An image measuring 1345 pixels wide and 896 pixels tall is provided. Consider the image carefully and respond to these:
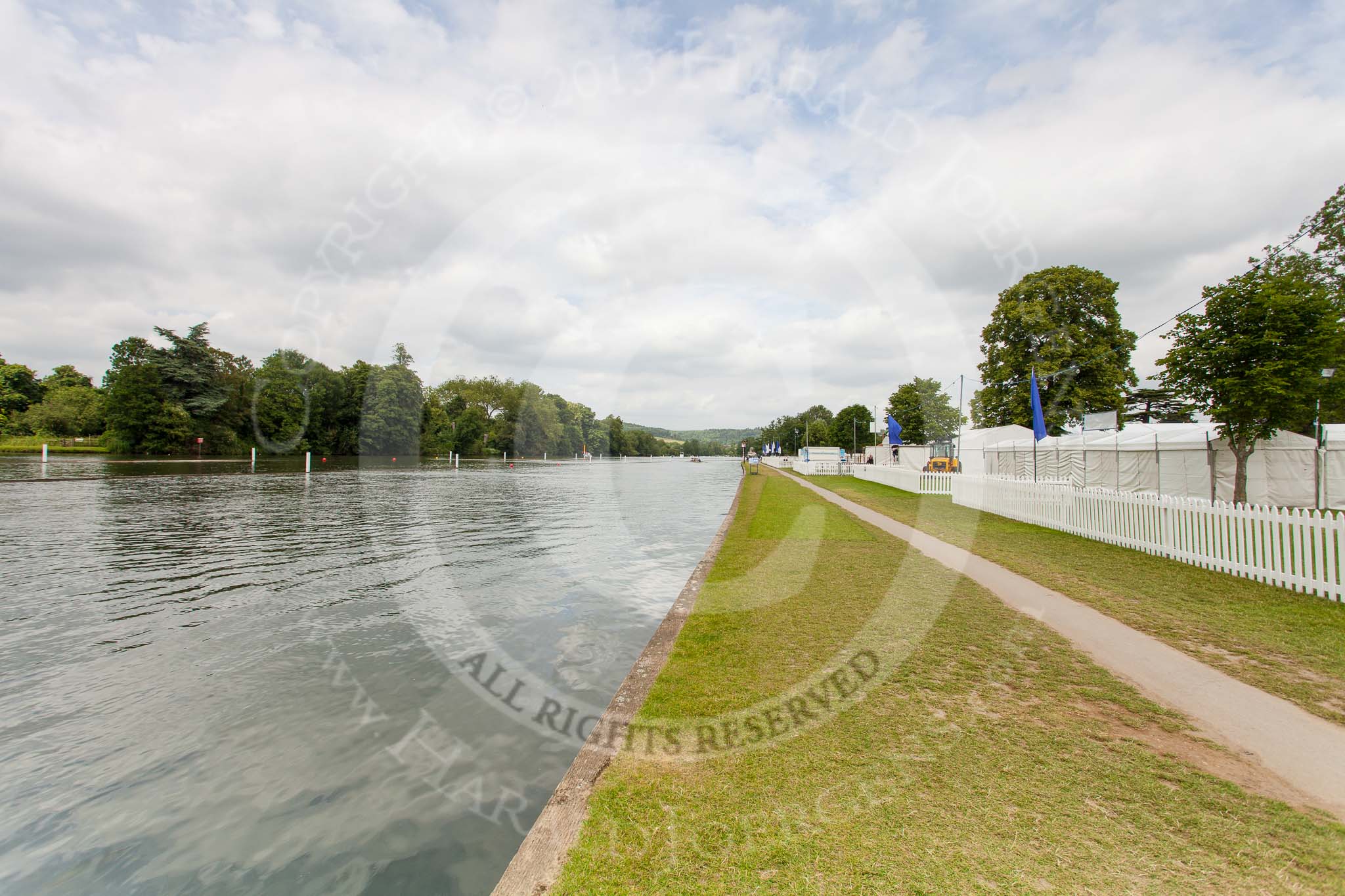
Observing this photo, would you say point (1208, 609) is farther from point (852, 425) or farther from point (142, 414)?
point (852, 425)

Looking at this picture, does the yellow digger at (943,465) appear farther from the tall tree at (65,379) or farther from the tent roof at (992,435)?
the tall tree at (65,379)

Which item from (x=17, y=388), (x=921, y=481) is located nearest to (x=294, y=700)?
(x=921, y=481)

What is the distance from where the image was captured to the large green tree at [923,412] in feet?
254

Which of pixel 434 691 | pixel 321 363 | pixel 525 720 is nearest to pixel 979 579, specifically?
pixel 525 720

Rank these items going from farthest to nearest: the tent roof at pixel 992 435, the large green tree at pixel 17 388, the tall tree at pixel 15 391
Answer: the large green tree at pixel 17 388
the tall tree at pixel 15 391
the tent roof at pixel 992 435

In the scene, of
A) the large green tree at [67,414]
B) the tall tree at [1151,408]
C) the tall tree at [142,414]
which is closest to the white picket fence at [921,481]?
the tall tree at [1151,408]

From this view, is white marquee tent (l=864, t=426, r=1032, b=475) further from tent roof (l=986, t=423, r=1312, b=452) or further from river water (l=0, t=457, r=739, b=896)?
river water (l=0, t=457, r=739, b=896)

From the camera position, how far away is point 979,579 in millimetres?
8062

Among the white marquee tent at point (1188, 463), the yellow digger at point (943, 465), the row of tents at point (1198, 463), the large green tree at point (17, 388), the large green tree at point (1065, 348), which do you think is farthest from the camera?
the large green tree at point (17, 388)

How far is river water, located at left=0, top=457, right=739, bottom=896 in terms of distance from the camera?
9.96 ft

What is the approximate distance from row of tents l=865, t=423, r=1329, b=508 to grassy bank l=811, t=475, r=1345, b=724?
851cm

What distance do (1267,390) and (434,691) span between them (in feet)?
60.3

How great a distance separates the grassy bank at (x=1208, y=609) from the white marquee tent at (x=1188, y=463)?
906 cm

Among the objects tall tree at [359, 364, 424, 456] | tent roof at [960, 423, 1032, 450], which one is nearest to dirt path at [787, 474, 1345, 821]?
tent roof at [960, 423, 1032, 450]
